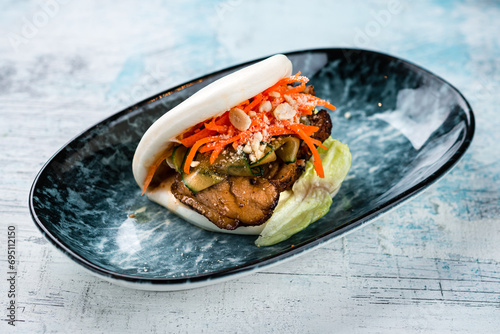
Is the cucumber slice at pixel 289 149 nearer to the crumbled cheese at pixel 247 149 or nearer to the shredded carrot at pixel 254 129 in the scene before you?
the shredded carrot at pixel 254 129

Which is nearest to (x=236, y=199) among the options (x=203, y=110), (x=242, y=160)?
(x=242, y=160)

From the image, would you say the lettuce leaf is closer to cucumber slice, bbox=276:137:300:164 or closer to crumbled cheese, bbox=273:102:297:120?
cucumber slice, bbox=276:137:300:164

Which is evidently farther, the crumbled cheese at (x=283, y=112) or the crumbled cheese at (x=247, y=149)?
the crumbled cheese at (x=283, y=112)

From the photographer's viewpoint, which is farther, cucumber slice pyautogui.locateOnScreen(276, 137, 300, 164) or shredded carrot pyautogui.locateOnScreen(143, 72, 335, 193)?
cucumber slice pyautogui.locateOnScreen(276, 137, 300, 164)

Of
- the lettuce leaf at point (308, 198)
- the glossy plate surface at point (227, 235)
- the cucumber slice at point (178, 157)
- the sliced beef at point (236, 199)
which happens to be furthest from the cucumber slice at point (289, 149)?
the cucumber slice at point (178, 157)

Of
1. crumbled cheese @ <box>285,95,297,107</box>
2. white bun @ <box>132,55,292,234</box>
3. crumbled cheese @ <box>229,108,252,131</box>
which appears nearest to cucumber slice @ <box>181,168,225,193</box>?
white bun @ <box>132,55,292,234</box>

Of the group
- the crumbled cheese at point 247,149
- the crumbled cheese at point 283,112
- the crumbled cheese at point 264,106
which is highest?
the crumbled cheese at point 264,106

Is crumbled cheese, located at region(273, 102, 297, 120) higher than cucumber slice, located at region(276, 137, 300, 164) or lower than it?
higher
